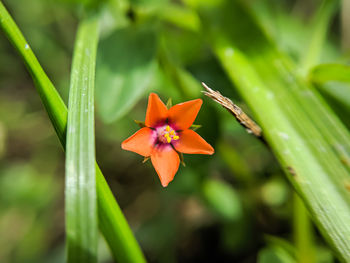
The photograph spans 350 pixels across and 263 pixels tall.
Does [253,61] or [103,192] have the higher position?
[253,61]

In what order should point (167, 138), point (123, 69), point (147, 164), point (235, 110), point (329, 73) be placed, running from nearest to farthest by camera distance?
1. point (235, 110)
2. point (167, 138)
3. point (329, 73)
4. point (123, 69)
5. point (147, 164)

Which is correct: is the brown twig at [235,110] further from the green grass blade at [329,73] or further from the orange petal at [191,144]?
the green grass blade at [329,73]

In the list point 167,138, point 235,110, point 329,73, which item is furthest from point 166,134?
point 329,73

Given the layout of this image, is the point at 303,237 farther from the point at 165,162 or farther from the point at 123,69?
the point at 123,69

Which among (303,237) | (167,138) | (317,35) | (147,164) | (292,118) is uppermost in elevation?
(147,164)

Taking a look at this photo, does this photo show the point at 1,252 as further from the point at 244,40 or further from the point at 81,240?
the point at 244,40

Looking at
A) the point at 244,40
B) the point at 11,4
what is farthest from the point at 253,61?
the point at 11,4

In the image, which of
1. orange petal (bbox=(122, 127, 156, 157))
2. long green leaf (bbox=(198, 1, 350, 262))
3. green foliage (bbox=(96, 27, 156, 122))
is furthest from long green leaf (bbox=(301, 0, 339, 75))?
orange petal (bbox=(122, 127, 156, 157))
